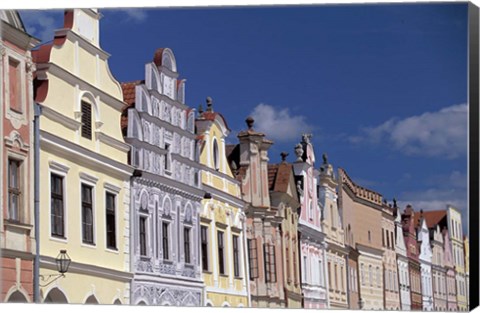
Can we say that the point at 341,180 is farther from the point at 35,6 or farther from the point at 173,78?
the point at 35,6

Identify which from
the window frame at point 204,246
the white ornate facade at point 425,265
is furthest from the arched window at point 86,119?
the white ornate facade at point 425,265

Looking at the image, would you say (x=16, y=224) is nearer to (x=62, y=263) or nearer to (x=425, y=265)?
(x=62, y=263)

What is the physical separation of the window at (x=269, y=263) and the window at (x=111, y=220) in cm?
484

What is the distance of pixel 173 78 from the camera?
936 inches

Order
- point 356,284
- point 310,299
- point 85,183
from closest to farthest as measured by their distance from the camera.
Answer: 1. point 85,183
2. point 310,299
3. point 356,284

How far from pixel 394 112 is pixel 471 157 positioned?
1629 mm

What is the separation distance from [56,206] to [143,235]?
8.46 ft

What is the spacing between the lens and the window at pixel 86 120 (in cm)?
2186

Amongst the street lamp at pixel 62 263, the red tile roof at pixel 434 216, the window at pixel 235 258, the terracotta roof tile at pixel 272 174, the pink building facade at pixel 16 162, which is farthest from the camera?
the terracotta roof tile at pixel 272 174

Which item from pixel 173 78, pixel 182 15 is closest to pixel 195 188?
pixel 173 78

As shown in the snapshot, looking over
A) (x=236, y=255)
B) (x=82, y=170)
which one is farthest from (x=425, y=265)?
(x=82, y=170)

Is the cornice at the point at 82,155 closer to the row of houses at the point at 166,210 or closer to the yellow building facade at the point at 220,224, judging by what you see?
the row of houses at the point at 166,210

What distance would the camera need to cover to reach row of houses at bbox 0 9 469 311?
813 inches

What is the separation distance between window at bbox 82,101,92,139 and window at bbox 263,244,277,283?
612 cm
